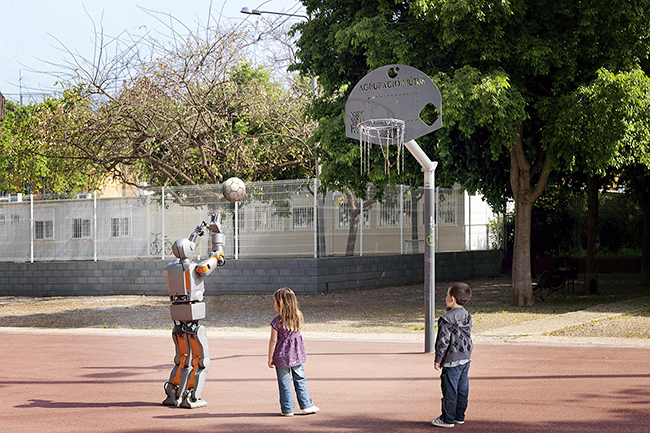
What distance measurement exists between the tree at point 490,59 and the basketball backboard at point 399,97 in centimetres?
218

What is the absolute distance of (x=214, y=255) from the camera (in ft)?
25.7

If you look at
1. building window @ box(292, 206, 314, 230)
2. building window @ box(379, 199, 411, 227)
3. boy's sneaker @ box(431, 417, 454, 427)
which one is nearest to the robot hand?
boy's sneaker @ box(431, 417, 454, 427)

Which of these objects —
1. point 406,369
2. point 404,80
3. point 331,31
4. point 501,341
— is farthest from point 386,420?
point 331,31

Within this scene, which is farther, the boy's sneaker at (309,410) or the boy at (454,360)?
the boy's sneaker at (309,410)

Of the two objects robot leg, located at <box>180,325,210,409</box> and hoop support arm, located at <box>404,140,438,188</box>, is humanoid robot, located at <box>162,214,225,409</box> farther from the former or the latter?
hoop support arm, located at <box>404,140,438,188</box>

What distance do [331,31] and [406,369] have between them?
9.22 meters

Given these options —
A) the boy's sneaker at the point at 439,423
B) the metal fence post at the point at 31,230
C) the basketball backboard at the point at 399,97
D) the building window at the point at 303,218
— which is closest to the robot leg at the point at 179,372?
the boy's sneaker at the point at 439,423

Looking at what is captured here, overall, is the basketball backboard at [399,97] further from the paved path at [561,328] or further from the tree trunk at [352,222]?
the tree trunk at [352,222]

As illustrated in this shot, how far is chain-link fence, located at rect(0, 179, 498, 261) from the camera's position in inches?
836

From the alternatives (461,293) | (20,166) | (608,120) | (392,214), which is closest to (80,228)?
(392,214)

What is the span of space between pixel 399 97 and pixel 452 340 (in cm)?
641

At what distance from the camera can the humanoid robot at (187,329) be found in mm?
7484

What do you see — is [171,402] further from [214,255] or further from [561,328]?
[561,328]

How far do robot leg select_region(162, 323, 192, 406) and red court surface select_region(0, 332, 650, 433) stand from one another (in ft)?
0.56
